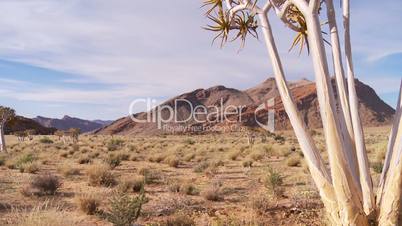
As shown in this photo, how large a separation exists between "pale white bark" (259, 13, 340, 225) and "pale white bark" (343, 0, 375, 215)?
400mm

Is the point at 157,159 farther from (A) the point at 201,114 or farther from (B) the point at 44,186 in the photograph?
(A) the point at 201,114

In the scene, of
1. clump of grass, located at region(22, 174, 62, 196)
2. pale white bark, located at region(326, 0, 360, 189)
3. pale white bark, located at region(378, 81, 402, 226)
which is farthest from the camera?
clump of grass, located at region(22, 174, 62, 196)

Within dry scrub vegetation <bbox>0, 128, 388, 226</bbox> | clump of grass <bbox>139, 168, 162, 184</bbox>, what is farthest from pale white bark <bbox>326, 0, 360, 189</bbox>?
clump of grass <bbox>139, 168, 162, 184</bbox>

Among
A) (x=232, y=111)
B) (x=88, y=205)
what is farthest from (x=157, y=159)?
(x=232, y=111)

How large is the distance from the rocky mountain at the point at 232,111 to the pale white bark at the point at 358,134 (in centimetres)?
9297

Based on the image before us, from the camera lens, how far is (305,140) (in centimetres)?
595

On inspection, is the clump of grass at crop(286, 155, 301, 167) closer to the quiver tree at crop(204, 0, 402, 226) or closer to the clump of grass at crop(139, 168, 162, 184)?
the clump of grass at crop(139, 168, 162, 184)

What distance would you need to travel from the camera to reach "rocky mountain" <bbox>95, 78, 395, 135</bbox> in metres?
110

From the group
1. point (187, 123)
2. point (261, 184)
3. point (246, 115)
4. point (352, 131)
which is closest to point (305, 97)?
point (246, 115)

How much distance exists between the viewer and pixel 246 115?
116 m

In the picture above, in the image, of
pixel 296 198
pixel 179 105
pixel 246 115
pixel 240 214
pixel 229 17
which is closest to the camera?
pixel 229 17

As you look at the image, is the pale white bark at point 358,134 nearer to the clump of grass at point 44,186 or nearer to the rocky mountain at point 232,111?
the clump of grass at point 44,186

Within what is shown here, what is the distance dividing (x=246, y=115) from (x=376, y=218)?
362ft

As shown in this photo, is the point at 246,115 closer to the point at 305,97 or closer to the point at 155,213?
the point at 305,97
